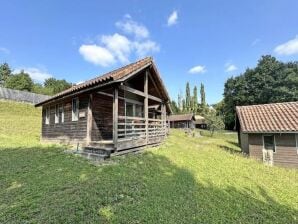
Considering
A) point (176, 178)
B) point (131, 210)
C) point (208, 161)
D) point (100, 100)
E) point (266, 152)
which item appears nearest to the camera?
point (131, 210)

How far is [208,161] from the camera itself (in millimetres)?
10477

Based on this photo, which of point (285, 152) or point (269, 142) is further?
point (269, 142)

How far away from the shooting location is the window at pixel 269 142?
13.7 meters

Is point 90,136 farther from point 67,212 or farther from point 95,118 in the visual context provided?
point 67,212

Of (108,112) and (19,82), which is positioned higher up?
(19,82)

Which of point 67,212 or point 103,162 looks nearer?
point 67,212

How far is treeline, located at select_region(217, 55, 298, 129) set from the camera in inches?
1791

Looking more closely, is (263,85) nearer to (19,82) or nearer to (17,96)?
(17,96)

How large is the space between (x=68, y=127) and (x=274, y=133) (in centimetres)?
1350

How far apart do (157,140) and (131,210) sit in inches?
319

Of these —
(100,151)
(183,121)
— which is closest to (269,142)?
(100,151)

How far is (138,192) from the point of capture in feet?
19.7

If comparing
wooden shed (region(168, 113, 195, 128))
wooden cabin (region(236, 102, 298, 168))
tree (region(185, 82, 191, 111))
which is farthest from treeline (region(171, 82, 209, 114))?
wooden cabin (region(236, 102, 298, 168))

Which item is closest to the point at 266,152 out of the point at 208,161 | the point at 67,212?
the point at 208,161
